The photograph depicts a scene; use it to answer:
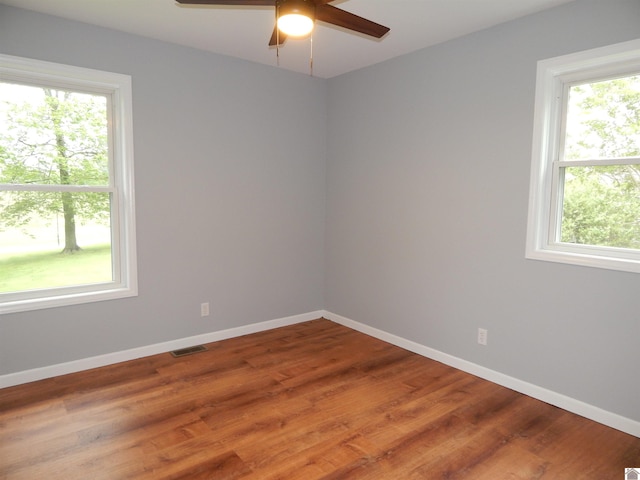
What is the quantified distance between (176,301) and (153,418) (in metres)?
1.21

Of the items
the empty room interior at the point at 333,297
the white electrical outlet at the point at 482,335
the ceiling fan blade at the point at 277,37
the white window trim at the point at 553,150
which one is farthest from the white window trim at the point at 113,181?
the white window trim at the point at 553,150

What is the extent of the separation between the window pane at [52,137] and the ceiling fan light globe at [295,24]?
6.65 feet

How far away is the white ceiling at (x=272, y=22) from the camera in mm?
2619

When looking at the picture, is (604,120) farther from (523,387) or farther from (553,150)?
(523,387)

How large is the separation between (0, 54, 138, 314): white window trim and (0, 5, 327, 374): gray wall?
60mm

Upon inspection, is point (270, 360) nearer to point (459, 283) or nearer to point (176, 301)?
point (176, 301)

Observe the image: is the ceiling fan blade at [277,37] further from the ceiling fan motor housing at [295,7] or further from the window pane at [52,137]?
the window pane at [52,137]

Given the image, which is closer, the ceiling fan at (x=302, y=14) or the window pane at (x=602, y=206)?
the ceiling fan at (x=302, y=14)

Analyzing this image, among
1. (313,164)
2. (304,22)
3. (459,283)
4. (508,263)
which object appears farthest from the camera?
(313,164)

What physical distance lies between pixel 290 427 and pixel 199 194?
2089 millimetres

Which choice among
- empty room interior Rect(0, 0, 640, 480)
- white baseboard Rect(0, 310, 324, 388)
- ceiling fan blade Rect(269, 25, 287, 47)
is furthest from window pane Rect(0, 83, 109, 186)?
ceiling fan blade Rect(269, 25, 287, 47)

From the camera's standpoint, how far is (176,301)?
3549 mm

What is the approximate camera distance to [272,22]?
114 inches

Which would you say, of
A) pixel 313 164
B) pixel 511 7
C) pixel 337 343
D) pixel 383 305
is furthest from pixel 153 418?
pixel 511 7
